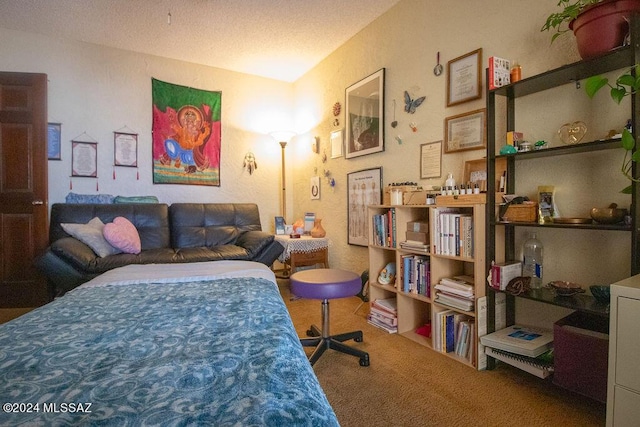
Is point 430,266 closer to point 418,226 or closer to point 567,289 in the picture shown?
point 418,226

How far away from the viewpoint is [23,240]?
2.86 meters

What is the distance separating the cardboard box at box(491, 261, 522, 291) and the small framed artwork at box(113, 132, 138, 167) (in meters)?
3.65

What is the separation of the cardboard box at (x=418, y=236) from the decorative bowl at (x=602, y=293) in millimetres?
893

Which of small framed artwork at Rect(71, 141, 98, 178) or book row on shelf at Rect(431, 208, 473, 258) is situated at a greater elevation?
small framed artwork at Rect(71, 141, 98, 178)

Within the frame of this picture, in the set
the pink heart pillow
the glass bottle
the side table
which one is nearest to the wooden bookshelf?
the glass bottle

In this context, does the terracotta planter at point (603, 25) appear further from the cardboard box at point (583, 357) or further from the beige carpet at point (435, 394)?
the beige carpet at point (435, 394)

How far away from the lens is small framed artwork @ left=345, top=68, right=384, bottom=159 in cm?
278

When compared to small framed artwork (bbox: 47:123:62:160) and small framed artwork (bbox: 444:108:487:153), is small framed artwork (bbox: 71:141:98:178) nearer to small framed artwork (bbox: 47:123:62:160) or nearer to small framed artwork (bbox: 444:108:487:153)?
small framed artwork (bbox: 47:123:62:160)

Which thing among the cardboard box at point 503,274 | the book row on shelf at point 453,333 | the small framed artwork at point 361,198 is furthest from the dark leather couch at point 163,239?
the cardboard box at point 503,274

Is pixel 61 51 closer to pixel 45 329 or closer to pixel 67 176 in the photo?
pixel 67 176

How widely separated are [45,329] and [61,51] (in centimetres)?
363

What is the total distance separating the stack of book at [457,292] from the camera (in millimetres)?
1783

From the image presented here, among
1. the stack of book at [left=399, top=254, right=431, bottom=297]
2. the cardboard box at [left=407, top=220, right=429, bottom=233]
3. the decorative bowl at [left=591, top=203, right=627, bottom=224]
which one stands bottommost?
the stack of book at [left=399, top=254, right=431, bottom=297]

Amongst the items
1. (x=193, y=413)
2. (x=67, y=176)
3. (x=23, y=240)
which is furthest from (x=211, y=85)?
(x=193, y=413)
